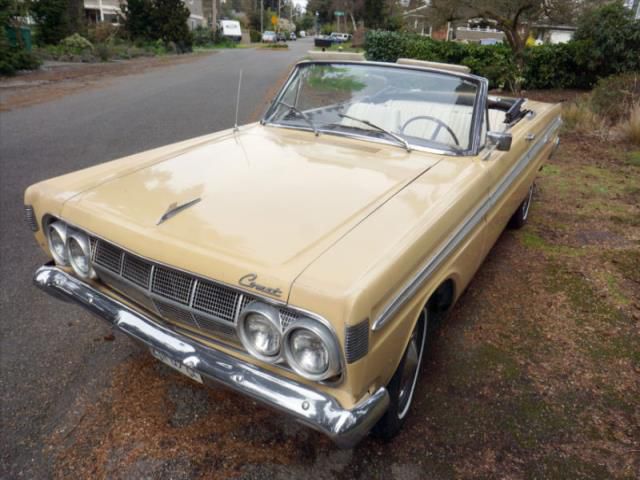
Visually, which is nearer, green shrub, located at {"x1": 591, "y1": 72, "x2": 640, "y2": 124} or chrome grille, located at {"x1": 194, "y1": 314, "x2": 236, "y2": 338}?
chrome grille, located at {"x1": 194, "y1": 314, "x2": 236, "y2": 338}

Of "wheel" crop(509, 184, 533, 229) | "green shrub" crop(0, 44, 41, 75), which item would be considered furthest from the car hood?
"green shrub" crop(0, 44, 41, 75)

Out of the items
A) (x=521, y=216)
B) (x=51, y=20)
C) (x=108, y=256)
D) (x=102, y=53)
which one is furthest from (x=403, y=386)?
(x=51, y=20)

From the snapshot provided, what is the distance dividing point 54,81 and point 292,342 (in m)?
15.4

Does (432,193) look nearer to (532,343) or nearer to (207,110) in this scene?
(532,343)

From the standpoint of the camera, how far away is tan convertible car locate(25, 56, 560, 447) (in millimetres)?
1725

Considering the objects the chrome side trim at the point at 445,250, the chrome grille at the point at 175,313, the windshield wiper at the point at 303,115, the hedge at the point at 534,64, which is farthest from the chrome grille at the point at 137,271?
the hedge at the point at 534,64

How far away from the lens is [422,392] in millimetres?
2658

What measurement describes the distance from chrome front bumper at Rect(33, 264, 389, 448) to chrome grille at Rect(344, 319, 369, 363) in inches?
8.0

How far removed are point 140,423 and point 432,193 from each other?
185 cm

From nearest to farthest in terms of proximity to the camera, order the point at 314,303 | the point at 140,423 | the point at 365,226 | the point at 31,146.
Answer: the point at 314,303, the point at 365,226, the point at 140,423, the point at 31,146

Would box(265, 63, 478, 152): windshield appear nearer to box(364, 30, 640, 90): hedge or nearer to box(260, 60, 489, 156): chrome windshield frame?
box(260, 60, 489, 156): chrome windshield frame

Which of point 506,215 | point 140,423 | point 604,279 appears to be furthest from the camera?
point 604,279

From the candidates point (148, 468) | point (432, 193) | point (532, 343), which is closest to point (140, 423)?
point (148, 468)

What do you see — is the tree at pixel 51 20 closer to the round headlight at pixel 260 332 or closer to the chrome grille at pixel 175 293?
the chrome grille at pixel 175 293
